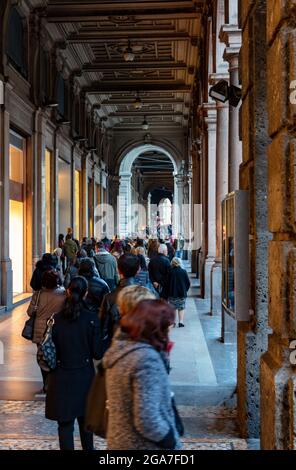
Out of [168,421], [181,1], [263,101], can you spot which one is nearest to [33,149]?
[181,1]

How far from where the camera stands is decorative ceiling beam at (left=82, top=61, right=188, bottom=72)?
23.6m

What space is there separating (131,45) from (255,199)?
16581 millimetres

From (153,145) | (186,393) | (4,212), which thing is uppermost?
(153,145)

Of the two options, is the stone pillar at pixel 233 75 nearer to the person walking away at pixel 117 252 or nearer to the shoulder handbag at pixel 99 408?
the person walking away at pixel 117 252

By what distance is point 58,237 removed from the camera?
20.1m

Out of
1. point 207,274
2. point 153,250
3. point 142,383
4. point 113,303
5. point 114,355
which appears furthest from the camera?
point 207,274

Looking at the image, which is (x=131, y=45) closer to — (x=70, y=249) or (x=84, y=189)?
(x=84, y=189)

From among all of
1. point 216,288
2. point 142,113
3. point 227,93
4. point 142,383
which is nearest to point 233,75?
point 227,93

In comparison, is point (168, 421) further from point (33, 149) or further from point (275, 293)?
point (33, 149)

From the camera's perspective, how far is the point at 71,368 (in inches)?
182

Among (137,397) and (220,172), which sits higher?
(220,172)

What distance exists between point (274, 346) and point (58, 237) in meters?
16.0

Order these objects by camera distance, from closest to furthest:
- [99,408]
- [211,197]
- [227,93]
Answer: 1. [99,408]
2. [227,93]
3. [211,197]

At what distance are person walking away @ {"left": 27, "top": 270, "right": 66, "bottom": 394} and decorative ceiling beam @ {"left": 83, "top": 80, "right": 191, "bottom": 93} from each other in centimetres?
1900
